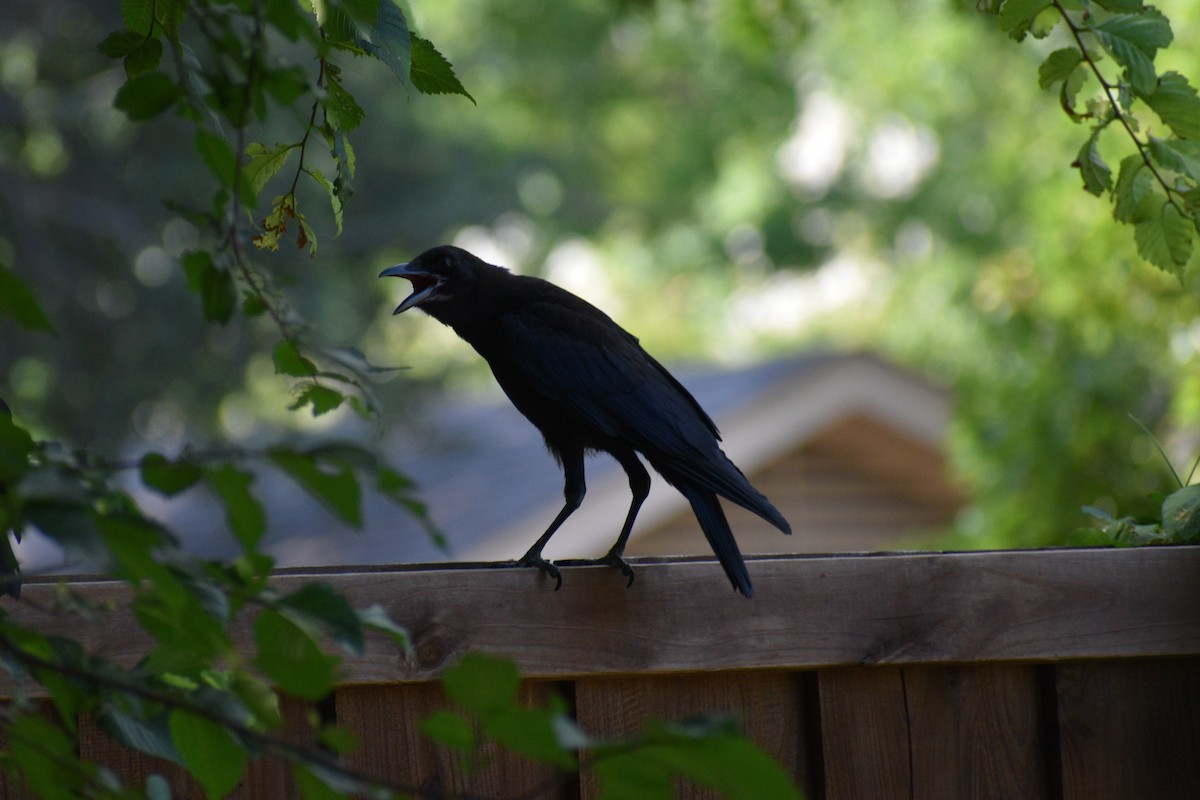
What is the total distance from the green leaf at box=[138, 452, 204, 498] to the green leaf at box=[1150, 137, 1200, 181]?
171cm

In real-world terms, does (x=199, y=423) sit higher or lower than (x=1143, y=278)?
higher

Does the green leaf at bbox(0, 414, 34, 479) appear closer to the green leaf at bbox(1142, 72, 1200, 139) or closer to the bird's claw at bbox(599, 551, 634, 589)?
the bird's claw at bbox(599, 551, 634, 589)

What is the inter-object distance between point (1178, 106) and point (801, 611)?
3.41 ft

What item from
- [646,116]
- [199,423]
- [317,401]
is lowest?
[317,401]

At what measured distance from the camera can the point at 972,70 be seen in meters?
19.7

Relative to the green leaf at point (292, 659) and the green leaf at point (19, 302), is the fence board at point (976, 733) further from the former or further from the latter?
the green leaf at point (19, 302)

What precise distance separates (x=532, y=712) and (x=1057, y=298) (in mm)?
8045

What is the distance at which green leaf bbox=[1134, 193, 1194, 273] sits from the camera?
2.28 metres

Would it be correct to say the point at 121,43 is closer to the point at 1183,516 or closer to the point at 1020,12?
the point at 1020,12

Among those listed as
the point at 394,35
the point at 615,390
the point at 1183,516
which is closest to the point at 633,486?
the point at 615,390

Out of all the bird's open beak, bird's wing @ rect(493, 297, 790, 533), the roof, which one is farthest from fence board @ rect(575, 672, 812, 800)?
the roof

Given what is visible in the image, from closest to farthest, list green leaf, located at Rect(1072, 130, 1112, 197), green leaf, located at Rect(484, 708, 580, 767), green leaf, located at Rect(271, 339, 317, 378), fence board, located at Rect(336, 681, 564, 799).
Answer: green leaf, located at Rect(484, 708, 580, 767), green leaf, located at Rect(271, 339, 317, 378), fence board, located at Rect(336, 681, 564, 799), green leaf, located at Rect(1072, 130, 1112, 197)

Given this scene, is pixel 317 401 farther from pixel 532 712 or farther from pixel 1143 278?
pixel 1143 278

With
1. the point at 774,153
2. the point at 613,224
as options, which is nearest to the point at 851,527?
the point at 774,153
